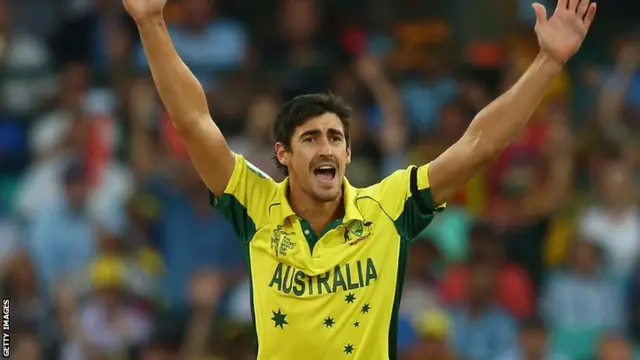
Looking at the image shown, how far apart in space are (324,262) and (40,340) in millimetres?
4780

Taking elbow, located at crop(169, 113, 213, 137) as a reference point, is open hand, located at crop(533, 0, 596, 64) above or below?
above

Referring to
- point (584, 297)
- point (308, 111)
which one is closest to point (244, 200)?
point (308, 111)

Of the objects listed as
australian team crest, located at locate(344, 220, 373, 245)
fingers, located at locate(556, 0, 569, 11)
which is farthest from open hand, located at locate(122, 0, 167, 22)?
fingers, located at locate(556, 0, 569, 11)

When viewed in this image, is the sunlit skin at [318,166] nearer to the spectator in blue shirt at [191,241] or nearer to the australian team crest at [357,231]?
the australian team crest at [357,231]

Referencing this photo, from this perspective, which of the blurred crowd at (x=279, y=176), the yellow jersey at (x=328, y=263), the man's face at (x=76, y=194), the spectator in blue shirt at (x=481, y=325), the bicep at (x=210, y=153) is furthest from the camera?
the man's face at (x=76, y=194)

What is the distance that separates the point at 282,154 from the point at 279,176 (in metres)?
4.10

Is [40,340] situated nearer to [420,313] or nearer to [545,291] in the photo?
[420,313]

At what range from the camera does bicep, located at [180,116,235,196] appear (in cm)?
584

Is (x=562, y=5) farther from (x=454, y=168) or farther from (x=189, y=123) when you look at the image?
(x=189, y=123)

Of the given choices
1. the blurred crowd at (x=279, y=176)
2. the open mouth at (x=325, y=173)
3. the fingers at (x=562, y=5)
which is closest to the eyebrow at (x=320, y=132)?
the open mouth at (x=325, y=173)

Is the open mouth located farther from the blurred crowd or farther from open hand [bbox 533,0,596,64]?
the blurred crowd

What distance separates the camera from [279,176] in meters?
10.2

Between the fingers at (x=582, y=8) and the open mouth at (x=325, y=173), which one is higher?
the fingers at (x=582, y=8)

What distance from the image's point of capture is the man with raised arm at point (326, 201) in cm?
575
